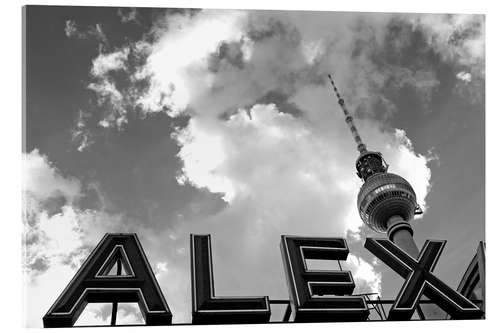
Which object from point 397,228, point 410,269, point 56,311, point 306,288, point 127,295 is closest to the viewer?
point 56,311

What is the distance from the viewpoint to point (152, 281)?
12922 mm

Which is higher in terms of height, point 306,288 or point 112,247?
point 112,247

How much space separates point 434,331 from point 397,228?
4211 centimetres

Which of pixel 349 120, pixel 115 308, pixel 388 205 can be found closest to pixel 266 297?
pixel 115 308

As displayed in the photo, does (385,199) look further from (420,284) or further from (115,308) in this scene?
(115,308)

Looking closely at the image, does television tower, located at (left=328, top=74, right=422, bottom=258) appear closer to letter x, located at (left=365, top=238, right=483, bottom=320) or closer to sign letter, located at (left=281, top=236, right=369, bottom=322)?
letter x, located at (left=365, top=238, right=483, bottom=320)

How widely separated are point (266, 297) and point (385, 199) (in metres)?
43.5

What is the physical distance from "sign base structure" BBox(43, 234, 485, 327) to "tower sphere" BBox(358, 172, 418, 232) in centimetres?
3976

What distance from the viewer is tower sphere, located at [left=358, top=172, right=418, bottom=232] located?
178 ft

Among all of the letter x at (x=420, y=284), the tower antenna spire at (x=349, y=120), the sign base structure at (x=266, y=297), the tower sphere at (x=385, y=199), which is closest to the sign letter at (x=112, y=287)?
the sign base structure at (x=266, y=297)

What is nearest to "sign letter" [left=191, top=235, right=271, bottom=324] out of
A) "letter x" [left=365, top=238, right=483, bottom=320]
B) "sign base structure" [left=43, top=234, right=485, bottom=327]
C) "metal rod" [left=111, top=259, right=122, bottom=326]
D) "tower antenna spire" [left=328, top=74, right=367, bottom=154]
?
"sign base structure" [left=43, top=234, right=485, bottom=327]

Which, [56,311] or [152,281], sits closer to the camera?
[56,311]
